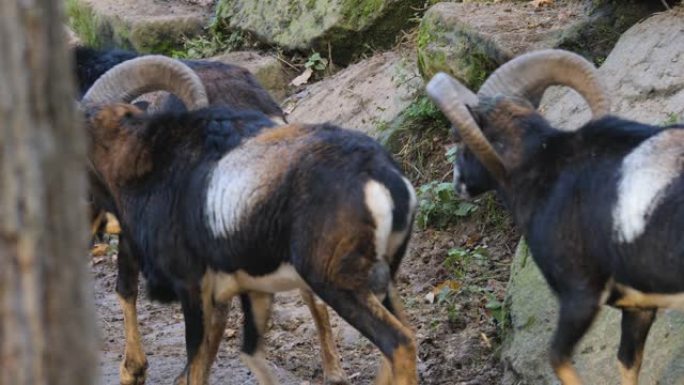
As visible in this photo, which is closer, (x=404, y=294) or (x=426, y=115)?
(x=404, y=294)

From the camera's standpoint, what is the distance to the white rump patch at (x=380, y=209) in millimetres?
6512

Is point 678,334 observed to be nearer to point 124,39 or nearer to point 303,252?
point 303,252

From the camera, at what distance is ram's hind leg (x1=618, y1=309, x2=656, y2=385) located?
688cm

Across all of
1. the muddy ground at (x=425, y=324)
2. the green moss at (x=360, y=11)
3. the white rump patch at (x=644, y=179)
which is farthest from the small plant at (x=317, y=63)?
the white rump patch at (x=644, y=179)

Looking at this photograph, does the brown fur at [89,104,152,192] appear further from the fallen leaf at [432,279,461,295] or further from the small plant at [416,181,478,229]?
the small plant at [416,181,478,229]

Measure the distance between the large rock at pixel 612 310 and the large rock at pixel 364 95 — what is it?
251 cm

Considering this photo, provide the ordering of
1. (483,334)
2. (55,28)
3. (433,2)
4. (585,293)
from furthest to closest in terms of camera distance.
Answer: (433,2), (483,334), (585,293), (55,28)

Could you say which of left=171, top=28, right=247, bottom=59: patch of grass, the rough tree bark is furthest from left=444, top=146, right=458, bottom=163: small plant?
the rough tree bark

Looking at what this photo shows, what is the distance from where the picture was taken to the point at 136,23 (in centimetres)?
1541

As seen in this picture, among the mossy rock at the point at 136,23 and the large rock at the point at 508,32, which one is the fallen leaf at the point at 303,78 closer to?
the mossy rock at the point at 136,23

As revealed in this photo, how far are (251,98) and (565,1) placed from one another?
3552 millimetres

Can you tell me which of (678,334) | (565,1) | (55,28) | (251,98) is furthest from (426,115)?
(55,28)

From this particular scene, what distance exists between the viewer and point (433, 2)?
13062mm

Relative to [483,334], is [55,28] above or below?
above
